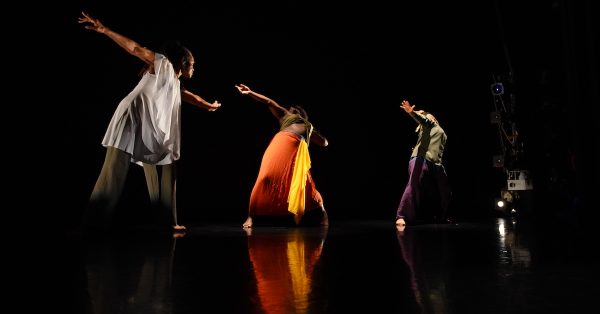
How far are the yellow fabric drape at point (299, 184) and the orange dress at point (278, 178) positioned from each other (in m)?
0.02

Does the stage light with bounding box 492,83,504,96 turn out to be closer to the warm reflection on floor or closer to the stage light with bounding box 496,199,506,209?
the stage light with bounding box 496,199,506,209

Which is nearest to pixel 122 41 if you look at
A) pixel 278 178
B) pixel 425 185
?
pixel 278 178

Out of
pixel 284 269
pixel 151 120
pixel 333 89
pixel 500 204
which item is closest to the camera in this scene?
pixel 284 269

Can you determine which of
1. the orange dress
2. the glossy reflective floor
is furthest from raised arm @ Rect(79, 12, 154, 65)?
the orange dress

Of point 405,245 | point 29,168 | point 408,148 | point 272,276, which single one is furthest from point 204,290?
point 408,148

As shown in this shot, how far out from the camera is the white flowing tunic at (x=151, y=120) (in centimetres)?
354

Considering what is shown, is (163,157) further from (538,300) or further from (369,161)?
(369,161)

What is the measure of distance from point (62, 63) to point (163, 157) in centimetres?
210

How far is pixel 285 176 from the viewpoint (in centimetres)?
491

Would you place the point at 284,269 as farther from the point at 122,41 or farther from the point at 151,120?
the point at 122,41

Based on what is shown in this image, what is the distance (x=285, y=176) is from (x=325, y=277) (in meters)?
3.17

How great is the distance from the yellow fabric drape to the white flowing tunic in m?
1.30

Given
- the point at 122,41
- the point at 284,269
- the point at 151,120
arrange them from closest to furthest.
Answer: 1. the point at 284,269
2. the point at 122,41
3. the point at 151,120

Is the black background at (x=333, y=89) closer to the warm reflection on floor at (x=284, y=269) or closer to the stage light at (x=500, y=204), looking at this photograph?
the stage light at (x=500, y=204)
